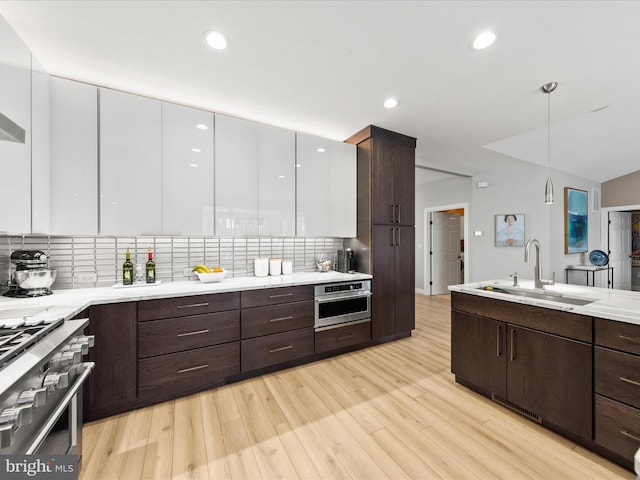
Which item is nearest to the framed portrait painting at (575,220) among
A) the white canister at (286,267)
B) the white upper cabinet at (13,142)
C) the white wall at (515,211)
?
the white wall at (515,211)

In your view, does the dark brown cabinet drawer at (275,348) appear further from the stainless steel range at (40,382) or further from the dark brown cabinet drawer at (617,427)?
the dark brown cabinet drawer at (617,427)

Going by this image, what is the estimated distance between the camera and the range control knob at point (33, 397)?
0.82 m

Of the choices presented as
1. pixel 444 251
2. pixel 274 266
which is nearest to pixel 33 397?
pixel 274 266

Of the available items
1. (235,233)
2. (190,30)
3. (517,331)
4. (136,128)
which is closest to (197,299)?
(235,233)

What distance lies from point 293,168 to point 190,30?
1474 mm

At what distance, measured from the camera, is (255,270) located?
2.94 m

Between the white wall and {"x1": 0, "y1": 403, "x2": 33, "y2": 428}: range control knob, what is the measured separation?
583cm

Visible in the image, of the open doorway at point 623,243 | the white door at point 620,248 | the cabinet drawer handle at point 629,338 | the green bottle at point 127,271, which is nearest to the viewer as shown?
the cabinet drawer handle at point 629,338

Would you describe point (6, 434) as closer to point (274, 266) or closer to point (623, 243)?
point (274, 266)

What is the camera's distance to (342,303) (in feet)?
9.57

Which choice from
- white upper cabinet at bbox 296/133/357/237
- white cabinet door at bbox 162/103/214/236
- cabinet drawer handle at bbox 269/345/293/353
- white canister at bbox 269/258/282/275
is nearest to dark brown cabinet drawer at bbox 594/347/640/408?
cabinet drawer handle at bbox 269/345/293/353

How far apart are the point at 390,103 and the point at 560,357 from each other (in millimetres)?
2379

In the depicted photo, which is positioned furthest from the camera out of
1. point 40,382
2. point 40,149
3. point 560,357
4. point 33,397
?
point 40,149

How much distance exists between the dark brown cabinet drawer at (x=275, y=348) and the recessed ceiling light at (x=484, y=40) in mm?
2643
